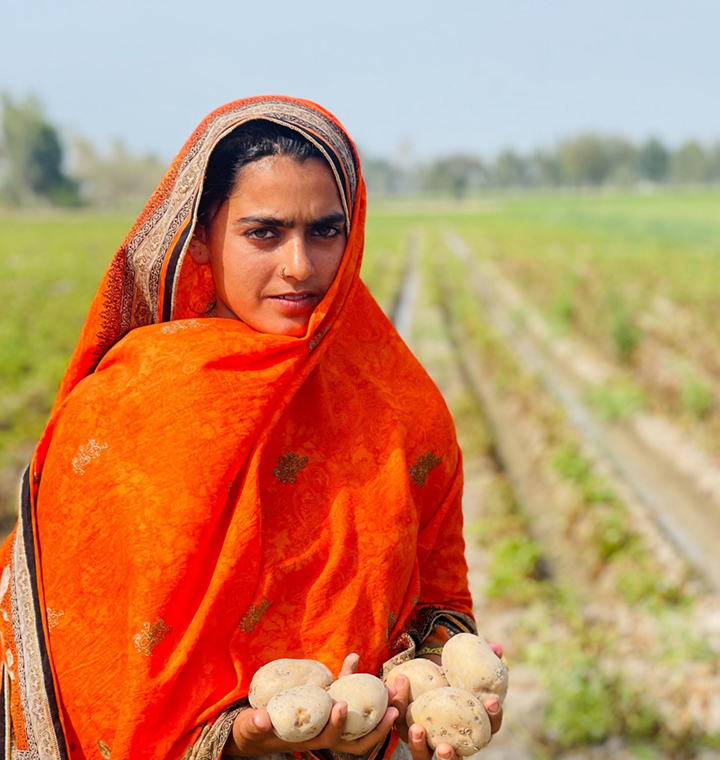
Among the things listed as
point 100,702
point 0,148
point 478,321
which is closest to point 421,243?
point 478,321

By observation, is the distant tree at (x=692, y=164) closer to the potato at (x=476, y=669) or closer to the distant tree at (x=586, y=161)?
the distant tree at (x=586, y=161)

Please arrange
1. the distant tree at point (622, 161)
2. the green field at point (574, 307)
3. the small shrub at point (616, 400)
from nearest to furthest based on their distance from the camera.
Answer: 1. the green field at point (574, 307)
2. the small shrub at point (616, 400)
3. the distant tree at point (622, 161)

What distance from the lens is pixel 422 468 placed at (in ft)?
5.35

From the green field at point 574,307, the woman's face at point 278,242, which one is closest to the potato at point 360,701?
the woman's face at point 278,242

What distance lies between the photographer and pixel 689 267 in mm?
16562

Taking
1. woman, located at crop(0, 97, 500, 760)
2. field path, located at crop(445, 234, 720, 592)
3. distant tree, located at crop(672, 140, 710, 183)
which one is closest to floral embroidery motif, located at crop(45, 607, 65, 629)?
woman, located at crop(0, 97, 500, 760)

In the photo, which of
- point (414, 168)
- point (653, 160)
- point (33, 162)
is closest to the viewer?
point (33, 162)

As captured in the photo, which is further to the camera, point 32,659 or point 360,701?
point 32,659

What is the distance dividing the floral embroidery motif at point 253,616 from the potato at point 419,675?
10.1 inches

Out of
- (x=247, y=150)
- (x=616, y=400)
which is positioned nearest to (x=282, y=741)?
(x=247, y=150)

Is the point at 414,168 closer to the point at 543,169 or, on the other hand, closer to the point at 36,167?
the point at 543,169

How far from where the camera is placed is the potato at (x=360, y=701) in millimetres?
1284

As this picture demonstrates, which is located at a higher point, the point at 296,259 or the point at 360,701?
the point at 296,259

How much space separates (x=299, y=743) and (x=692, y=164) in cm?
11964
